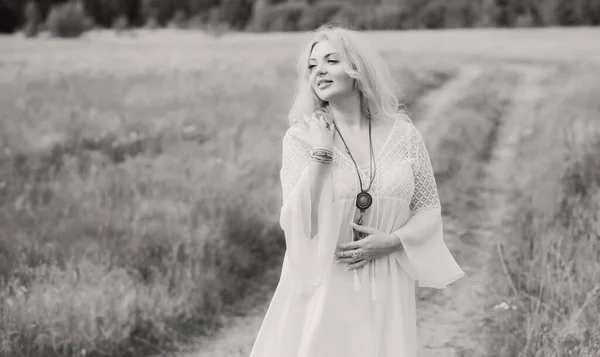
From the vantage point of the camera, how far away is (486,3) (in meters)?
21.9

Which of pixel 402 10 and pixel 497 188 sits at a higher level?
pixel 402 10

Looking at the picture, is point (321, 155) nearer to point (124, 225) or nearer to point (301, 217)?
point (301, 217)

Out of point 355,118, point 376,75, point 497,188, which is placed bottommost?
point 497,188

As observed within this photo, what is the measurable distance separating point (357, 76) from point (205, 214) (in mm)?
3350

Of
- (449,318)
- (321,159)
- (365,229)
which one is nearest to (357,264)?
(365,229)

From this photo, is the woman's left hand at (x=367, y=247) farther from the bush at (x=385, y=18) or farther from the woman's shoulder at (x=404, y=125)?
the bush at (x=385, y=18)

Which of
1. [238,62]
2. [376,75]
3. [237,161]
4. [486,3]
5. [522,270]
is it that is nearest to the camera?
[376,75]

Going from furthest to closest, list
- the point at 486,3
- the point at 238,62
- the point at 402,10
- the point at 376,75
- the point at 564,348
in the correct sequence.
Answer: the point at 402,10 → the point at 486,3 → the point at 238,62 → the point at 564,348 → the point at 376,75

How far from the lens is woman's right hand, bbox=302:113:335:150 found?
225 centimetres

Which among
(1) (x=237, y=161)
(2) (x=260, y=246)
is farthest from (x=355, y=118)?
(1) (x=237, y=161)

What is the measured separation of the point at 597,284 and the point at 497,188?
382 cm

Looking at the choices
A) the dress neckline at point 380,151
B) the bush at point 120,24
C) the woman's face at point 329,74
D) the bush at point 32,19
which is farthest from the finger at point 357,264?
the bush at point 120,24

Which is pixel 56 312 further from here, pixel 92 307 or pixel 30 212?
pixel 30 212

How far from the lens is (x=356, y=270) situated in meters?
2.36
